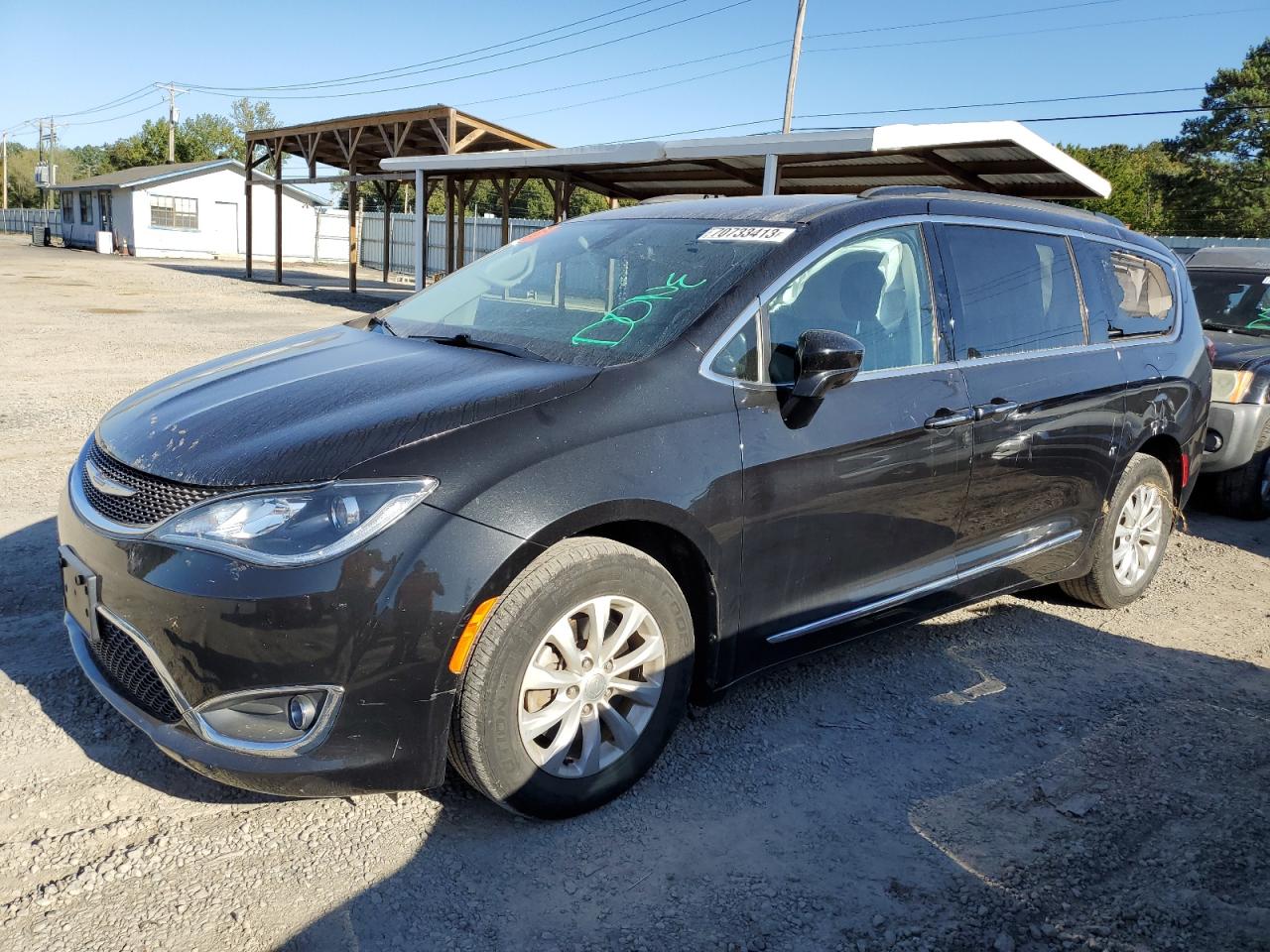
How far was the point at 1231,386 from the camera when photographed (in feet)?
22.0

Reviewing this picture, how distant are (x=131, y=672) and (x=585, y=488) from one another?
1299mm

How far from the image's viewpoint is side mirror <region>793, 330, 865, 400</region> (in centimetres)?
297

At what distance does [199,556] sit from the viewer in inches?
93.5

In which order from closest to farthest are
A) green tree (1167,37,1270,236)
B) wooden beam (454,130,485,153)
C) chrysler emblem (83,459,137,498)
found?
chrysler emblem (83,459,137,498) → wooden beam (454,130,485,153) → green tree (1167,37,1270,236)

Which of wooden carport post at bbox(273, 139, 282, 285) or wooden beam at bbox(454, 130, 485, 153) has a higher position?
wooden beam at bbox(454, 130, 485, 153)

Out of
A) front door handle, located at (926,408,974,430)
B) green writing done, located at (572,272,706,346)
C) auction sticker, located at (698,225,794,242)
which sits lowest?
front door handle, located at (926,408,974,430)

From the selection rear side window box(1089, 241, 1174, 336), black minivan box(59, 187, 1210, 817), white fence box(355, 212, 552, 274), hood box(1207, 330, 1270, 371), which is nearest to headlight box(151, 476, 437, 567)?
black minivan box(59, 187, 1210, 817)

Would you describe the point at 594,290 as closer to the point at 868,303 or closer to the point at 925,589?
the point at 868,303

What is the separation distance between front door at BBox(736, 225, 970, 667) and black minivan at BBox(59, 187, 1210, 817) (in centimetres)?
1

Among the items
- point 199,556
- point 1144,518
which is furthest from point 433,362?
point 1144,518

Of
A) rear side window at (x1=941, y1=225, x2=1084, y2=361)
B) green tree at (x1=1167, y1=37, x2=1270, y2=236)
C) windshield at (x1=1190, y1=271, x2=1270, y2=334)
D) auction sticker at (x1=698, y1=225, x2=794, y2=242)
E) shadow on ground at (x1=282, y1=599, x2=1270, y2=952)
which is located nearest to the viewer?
shadow on ground at (x1=282, y1=599, x2=1270, y2=952)

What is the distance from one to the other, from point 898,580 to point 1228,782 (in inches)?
49.2

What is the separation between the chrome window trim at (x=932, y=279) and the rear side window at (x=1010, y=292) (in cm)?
3

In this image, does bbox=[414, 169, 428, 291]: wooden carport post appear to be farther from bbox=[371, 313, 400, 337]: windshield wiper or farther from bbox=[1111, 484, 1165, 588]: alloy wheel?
bbox=[1111, 484, 1165, 588]: alloy wheel
